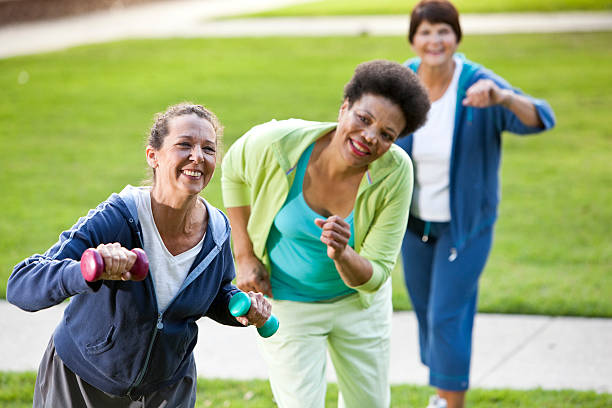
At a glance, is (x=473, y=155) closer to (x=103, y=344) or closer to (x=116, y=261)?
(x=103, y=344)

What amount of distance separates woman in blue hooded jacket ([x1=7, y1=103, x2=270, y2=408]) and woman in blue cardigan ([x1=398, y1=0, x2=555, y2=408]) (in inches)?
71.5

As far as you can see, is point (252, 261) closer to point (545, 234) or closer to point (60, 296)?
point (60, 296)

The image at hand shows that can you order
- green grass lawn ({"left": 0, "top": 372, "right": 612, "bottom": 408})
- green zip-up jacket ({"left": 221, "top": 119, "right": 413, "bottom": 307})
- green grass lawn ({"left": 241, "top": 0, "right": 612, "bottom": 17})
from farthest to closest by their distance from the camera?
green grass lawn ({"left": 241, "top": 0, "right": 612, "bottom": 17}) < green grass lawn ({"left": 0, "top": 372, "right": 612, "bottom": 408}) < green zip-up jacket ({"left": 221, "top": 119, "right": 413, "bottom": 307})

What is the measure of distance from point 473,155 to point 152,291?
2303 mm

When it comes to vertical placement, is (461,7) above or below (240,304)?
above

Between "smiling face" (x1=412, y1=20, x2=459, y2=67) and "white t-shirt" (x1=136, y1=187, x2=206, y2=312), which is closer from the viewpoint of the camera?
"white t-shirt" (x1=136, y1=187, x2=206, y2=312)

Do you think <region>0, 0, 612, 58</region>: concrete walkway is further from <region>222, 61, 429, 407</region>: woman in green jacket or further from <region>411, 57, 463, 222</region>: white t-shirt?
<region>222, 61, 429, 407</region>: woman in green jacket

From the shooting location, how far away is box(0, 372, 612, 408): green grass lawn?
5.03 meters

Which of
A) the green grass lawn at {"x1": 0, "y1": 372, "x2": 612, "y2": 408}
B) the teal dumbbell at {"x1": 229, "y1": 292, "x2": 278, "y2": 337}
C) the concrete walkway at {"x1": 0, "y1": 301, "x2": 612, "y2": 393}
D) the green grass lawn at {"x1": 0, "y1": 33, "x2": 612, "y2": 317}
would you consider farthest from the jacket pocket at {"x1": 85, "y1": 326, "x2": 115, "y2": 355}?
the green grass lawn at {"x1": 0, "y1": 33, "x2": 612, "y2": 317}

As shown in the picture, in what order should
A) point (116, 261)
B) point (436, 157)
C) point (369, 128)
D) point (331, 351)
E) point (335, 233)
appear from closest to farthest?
point (116, 261) < point (335, 233) < point (369, 128) < point (331, 351) < point (436, 157)

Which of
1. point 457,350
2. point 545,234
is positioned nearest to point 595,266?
point 545,234

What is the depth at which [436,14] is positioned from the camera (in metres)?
4.94

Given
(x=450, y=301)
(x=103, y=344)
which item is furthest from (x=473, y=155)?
(x=103, y=344)

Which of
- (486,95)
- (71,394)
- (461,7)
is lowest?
(71,394)
